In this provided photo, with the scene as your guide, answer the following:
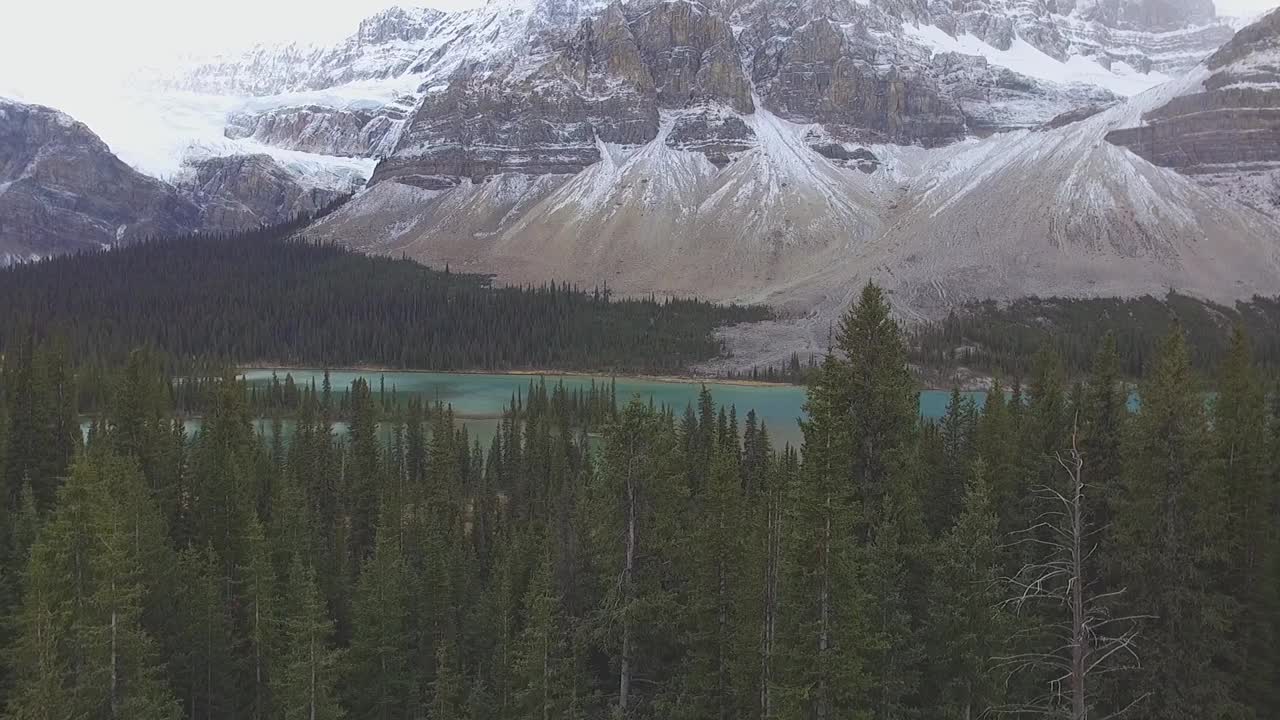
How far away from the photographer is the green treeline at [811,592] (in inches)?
947

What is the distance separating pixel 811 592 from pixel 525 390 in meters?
136

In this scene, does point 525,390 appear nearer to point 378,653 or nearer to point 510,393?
point 510,393

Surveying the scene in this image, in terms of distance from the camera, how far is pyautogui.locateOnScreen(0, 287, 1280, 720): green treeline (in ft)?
78.9

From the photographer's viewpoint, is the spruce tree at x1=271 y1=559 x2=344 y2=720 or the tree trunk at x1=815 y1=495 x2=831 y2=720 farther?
the spruce tree at x1=271 y1=559 x2=344 y2=720

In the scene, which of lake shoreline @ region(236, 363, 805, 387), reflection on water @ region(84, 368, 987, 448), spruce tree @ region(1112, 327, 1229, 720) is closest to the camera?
spruce tree @ region(1112, 327, 1229, 720)

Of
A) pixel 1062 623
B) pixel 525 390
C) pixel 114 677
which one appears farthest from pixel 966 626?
pixel 525 390

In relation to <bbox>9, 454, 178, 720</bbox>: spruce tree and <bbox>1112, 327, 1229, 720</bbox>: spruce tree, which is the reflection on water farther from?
<bbox>9, 454, 178, 720</bbox>: spruce tree

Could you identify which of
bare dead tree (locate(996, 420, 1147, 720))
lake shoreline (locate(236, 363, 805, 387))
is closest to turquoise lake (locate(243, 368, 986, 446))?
lake shoreline (locate(236, 363, 805, 387))

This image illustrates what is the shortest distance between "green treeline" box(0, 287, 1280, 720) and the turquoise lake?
68.8m

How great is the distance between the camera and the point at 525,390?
15675cm

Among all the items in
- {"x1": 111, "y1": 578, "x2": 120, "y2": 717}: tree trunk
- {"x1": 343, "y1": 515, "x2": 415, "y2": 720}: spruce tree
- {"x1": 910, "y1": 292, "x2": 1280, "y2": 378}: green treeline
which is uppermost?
{"x1": 910, "y1": 292, "x2": 1280, "y2": 378}: green treeline

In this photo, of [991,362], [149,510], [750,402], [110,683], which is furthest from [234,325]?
[110,683]

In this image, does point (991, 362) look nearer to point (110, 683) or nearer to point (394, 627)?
point (394, 627)

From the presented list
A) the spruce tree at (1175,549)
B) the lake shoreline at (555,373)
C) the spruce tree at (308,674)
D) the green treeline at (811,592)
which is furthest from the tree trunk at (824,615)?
the lake shoreline at (555,373)
